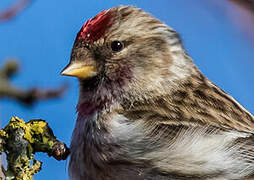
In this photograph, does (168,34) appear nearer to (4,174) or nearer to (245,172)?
(245,172)

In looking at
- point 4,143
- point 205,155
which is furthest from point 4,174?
point 205,155

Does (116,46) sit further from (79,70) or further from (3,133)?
(3,133)

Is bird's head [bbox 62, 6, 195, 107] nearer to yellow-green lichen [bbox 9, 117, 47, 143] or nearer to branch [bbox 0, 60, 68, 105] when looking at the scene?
branch [bbox 0, 60, 68, 105]

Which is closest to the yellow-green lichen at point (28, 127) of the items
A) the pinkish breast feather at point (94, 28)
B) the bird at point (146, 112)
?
the bird at point (146, 112)

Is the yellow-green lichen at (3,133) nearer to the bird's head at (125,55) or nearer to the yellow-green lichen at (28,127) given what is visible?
the yellow-green lichen at (28,127)

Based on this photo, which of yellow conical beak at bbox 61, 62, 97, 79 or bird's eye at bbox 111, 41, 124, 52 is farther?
bird's eye at bbox 111, 41, 124, 52

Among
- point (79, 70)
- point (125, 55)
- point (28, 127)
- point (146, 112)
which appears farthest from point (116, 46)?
point (28, 127)

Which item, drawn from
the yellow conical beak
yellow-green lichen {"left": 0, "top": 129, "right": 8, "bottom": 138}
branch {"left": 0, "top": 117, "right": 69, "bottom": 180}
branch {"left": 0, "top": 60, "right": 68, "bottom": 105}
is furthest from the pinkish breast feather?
yellow-green lichen {"left": 0, "top": 129, "right": 8, "bottom": 138}
